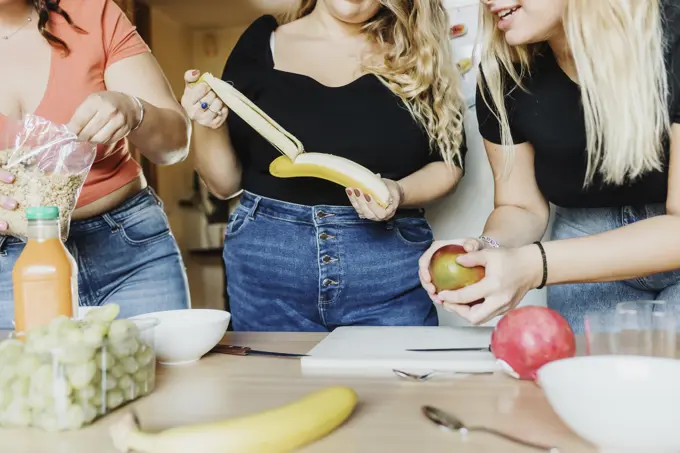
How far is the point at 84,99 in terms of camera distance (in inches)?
52.5

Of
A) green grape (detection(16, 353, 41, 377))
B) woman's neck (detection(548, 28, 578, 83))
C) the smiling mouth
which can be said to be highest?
the smiling mouth

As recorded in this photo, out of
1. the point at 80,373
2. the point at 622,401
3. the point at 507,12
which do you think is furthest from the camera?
the point at 507,12

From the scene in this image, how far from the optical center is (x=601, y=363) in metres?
0.62

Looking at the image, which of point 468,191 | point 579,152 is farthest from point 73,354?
point 468,191

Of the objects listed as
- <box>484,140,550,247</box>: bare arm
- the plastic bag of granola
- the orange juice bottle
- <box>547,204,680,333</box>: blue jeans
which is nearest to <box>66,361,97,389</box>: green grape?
the orange juice bottle

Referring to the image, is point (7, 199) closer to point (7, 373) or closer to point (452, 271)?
point (7, 373)

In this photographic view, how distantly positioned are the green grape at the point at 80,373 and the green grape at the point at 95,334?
Answer: 0.02m

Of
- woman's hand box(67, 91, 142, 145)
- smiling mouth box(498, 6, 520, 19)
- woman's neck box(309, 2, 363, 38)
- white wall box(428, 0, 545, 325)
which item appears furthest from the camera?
white wall box(428, 0, 545, 325)

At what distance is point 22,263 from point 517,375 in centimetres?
64

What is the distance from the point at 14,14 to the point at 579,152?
3.91 feet

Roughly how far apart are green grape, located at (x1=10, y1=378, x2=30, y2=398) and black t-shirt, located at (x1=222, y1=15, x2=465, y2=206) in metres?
0.80

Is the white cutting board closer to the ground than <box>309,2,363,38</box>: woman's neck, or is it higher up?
closer to the ground

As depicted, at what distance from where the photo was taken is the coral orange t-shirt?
133 cm

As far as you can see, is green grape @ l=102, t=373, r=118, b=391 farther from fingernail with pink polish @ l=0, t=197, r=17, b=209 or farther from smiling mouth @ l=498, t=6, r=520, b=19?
smiling mouth @ l=498, t=6, r=520, b=19
